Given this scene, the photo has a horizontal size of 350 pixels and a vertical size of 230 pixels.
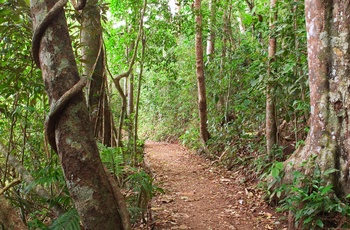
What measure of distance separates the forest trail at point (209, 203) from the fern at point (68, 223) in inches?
65.7

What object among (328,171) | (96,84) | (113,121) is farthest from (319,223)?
(96,84)

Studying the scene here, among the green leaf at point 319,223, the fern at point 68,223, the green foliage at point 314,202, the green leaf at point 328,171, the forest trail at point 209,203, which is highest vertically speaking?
the green leaf at point 328,171

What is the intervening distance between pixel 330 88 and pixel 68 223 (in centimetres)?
334

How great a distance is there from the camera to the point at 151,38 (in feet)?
22.9

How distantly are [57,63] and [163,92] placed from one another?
1408 centimetres

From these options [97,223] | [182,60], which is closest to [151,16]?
[97,223]

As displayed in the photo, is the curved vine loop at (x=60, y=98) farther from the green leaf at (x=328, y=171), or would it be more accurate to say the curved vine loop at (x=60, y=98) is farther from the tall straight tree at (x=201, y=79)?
the tall straight tree at (x=201, y=79)

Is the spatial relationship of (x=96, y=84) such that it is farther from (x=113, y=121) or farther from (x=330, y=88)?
(x=330, y=88)

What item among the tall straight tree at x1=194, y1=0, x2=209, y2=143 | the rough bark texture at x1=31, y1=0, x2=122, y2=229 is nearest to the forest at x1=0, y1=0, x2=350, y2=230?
the rough bark texture at x1=31, y1=0, x2=122, y2=229

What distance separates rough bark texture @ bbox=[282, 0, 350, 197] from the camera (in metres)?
3.57

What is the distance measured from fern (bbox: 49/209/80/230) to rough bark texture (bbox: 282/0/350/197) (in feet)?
9.39

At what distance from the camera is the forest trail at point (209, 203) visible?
421 cm

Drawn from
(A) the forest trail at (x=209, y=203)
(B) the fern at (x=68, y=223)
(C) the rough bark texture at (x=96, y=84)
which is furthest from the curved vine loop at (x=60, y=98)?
(A) the forest trail at (x=209, y=203)

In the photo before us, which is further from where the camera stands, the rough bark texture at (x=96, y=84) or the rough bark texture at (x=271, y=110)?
the rough bark texture at (x=271, y=110)
